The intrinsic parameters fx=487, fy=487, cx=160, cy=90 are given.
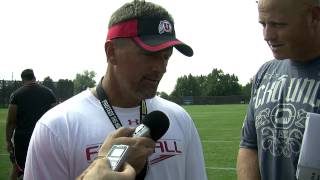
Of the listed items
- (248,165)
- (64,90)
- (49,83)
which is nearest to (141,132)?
(248,165)

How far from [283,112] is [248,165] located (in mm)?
495

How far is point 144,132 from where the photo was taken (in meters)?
2.11

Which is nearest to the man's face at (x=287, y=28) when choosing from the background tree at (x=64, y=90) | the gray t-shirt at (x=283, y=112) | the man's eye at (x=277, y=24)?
the man's eye at (x=277, y=24)

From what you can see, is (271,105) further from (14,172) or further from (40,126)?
(14,172)

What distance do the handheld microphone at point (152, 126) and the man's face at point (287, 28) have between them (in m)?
0.94

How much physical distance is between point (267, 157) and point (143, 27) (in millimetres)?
1167

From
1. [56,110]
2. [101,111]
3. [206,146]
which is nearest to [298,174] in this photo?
[101,111]

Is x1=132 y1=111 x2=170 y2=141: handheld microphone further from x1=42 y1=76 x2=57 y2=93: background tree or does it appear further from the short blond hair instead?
x1=42 y1=76 x2=57 y2=93: background tree

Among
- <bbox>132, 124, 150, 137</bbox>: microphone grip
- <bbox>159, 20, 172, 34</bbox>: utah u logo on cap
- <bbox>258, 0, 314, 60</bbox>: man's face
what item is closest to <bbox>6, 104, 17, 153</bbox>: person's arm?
<bbox>159, 20, 172, 34</bbox>: utah u logo on cap

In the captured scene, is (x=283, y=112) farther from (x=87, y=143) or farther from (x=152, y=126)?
(x=87, y=143)

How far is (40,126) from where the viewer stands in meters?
2.64

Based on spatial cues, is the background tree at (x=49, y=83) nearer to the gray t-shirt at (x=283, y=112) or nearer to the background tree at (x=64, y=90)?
the background tree at (x=64, y=90)

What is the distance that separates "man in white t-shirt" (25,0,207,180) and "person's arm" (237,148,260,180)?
0.48m

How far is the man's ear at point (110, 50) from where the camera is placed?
113 inches
